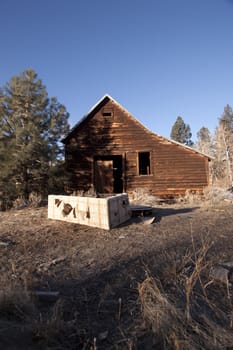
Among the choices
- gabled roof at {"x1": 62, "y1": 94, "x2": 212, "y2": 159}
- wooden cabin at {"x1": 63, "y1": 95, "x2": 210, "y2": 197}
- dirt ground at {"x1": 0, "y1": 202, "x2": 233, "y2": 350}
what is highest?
gabled roof at {"x1": 62, "y1": 94, "x2": 212, "y2": 159}

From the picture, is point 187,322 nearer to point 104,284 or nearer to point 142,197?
point 104,284

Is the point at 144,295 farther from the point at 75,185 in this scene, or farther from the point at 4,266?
→ the point at 75,185

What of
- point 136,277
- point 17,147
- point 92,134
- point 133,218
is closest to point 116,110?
point 92,134

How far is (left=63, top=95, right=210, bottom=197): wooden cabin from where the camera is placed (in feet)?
43.4

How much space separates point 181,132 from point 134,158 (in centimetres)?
3906

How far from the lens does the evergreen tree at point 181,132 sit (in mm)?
48656

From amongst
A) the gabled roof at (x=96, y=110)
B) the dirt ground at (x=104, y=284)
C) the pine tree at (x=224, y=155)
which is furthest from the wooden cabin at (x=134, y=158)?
the pine tree at (x=224, y=155)

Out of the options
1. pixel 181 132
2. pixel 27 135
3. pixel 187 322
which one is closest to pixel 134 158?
pixel 27 135

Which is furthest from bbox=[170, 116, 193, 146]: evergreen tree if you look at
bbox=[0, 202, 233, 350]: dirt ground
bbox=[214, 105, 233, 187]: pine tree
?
bbox=[0, 202, 233, 350]: dirt ground

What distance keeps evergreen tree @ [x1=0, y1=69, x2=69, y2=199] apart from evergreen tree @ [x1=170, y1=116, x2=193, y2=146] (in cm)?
4106

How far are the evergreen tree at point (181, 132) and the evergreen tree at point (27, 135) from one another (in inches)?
1617

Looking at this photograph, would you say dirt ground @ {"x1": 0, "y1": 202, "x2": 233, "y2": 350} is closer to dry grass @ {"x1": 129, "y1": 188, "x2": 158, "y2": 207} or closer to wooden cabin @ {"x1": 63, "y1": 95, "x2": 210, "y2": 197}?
dry grass @ {"x1": 129, "y1": 188, "x2": 158, "y2": 207}

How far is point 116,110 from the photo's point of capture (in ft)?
44.7

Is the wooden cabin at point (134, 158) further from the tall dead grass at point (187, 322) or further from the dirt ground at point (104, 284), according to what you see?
the tall dead grass at point (187, 322)
